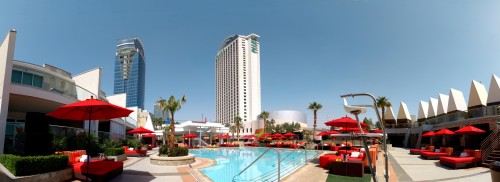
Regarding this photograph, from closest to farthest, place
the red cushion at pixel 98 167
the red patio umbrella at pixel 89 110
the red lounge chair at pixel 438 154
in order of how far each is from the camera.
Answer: the red patio umbrella at pixel 89 110 < the red cushion at pixel 98 167 < the red lounge chair at pixel 438 154

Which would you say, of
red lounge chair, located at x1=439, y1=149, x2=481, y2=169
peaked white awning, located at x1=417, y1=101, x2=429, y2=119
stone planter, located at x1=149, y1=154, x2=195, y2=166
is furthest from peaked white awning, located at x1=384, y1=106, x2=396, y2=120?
stone planter, located at x1=149, y1=154, x2=195, y2=166

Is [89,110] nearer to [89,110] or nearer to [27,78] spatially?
[89,110]

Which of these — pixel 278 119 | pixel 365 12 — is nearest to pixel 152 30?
pixel 365 12

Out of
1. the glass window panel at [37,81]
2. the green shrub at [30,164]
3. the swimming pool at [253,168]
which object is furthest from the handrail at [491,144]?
the glass window panel at [37,81]

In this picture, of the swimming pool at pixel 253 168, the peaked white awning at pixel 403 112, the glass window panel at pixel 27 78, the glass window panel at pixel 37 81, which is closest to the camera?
the swimming pool at pixel 253 168

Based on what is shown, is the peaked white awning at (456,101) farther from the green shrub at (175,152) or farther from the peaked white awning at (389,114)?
the green shrub at (175,152)

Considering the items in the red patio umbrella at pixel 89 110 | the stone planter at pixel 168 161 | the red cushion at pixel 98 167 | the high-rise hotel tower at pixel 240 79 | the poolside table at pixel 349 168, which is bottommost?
the stone planter at pixel 168 161

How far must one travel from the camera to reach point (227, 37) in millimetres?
171125

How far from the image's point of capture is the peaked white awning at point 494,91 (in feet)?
81.0

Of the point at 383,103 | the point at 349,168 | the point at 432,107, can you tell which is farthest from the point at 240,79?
the point at 349,168

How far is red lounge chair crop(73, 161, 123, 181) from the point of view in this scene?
8.73 metres

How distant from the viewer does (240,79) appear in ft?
479

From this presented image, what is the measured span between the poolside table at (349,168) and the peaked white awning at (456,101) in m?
29.7

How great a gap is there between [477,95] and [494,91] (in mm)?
3030
